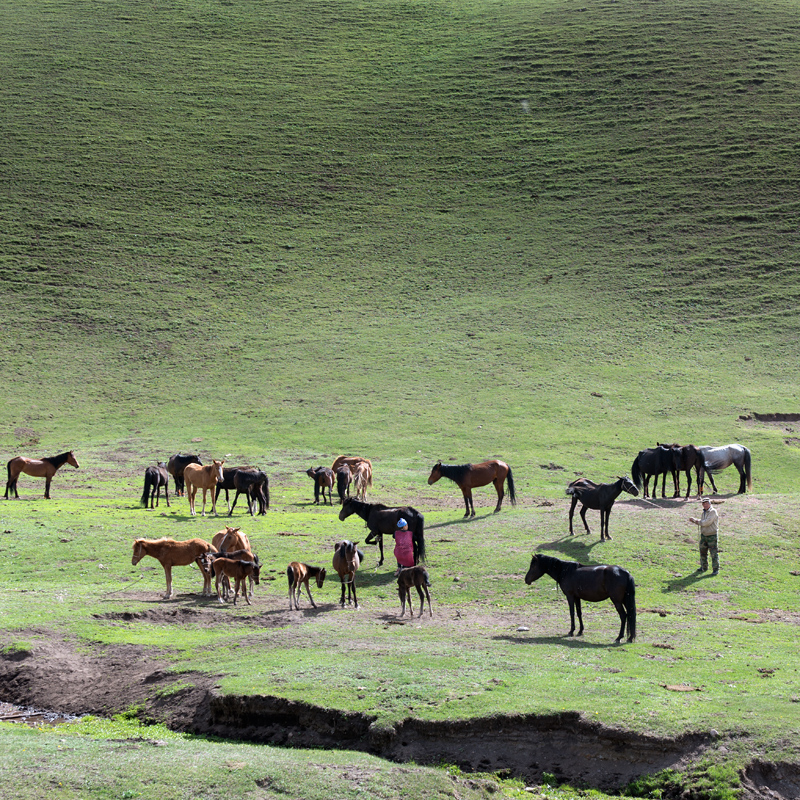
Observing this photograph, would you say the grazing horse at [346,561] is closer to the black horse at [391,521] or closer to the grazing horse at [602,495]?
the black horse at [391,521]

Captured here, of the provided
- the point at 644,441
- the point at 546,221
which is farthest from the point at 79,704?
the point at 546,221

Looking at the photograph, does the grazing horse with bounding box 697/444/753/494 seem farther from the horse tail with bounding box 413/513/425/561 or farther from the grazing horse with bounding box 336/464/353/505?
the horse tail with bounding box 413/513/425/561

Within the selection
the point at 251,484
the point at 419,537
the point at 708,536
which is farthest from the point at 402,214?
the point at 708,536

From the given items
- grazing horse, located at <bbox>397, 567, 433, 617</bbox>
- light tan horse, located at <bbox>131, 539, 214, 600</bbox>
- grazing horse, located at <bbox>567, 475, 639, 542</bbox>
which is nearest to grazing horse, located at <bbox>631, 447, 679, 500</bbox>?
grazing horse, located at <bbox>567, 475, 639, 542</bbox>

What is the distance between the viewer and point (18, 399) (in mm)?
48469

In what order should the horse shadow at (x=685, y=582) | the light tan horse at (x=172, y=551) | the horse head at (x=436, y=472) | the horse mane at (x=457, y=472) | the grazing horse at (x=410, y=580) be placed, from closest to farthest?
the grazing horse at (x=410, y=580), the light tan horse at (x=172, y=551), the horse shadow at (x=685, y=582), the horse mane at (x=457, y=472), the horse head at (x=436, y=472)

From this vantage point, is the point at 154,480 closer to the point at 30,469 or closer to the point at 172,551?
the point at 30,469

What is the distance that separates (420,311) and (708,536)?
39.4 m

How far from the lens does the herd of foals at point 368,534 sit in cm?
1661

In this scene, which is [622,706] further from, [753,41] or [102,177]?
[753,41]

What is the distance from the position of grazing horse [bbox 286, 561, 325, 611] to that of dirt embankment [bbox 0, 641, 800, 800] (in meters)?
3.72

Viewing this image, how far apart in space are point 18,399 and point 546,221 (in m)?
38.5

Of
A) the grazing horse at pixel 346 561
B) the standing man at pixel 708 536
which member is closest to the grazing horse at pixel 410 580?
the grazing horse at pixel 346 561

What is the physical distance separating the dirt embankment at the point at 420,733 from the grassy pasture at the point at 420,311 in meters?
0.31
